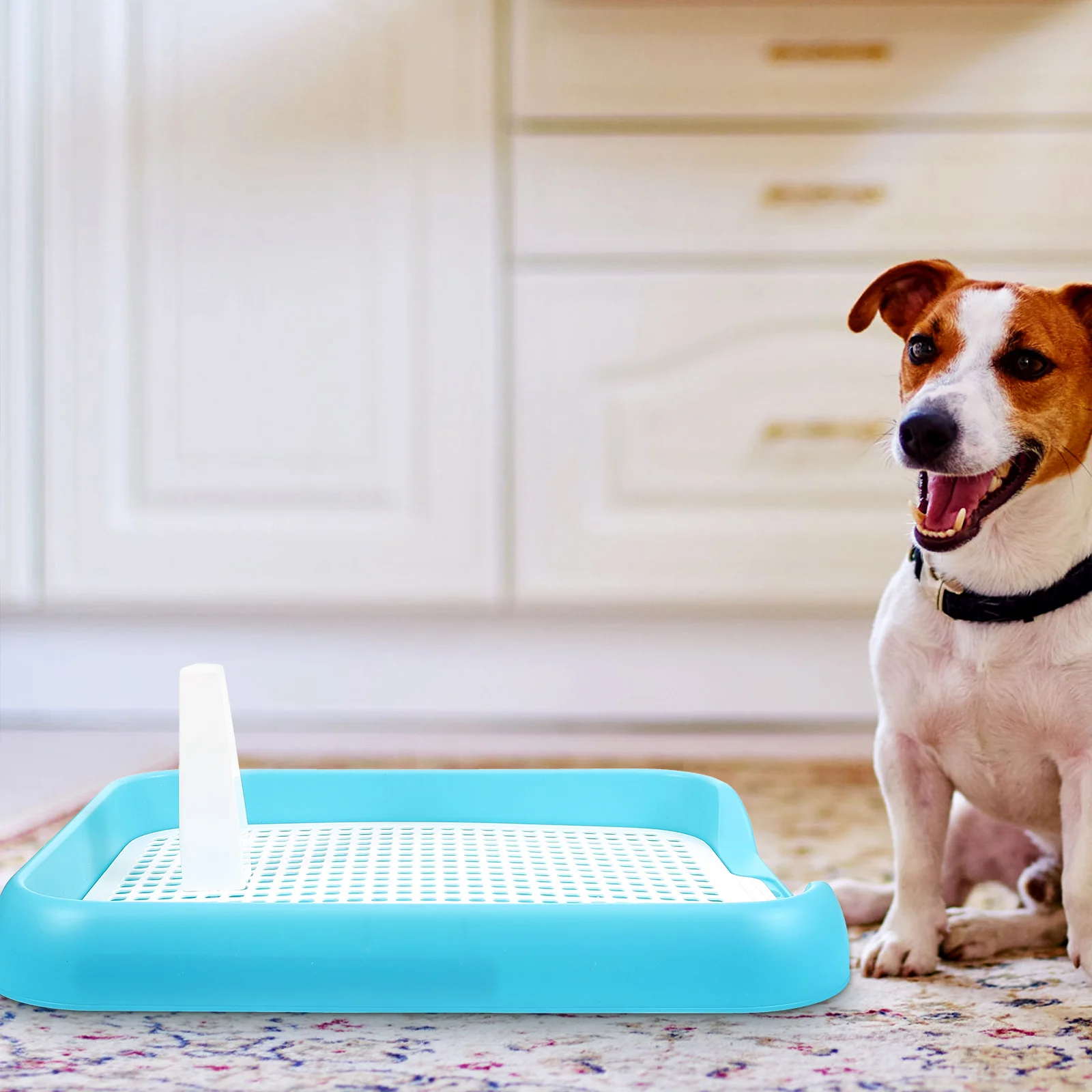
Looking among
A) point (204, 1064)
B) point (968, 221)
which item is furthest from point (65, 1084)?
point (968, 221)

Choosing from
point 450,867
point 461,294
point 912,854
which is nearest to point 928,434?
point 912,854

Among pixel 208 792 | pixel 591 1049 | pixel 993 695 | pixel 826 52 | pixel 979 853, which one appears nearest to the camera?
pixel 591 1049

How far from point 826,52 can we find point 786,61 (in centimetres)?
5

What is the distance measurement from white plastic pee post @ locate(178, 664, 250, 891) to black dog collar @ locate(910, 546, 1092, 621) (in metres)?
0.50

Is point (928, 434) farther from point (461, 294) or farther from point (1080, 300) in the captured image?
point (461, 294)

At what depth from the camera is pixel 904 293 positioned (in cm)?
99

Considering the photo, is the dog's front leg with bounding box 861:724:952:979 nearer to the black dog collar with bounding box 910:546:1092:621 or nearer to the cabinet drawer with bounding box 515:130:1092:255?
the black dog collar with bounding box 910:546:1092:621

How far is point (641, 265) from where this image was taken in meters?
1.45

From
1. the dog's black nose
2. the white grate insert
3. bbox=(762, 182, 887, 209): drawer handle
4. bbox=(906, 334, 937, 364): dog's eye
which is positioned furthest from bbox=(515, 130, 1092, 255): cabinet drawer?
the white grate insert

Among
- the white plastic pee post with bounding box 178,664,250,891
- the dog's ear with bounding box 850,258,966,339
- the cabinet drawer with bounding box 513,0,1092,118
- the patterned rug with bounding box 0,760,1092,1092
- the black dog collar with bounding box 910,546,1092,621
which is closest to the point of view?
the patterned rug with bounding box 0,760,1092,1092

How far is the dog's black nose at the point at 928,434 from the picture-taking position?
0.80 m

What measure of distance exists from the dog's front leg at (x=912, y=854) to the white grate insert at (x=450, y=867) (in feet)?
0.41

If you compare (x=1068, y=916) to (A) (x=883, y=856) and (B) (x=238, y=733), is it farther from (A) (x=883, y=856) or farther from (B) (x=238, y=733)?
(B) (x=238, y=733)

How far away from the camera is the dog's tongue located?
0.83m
